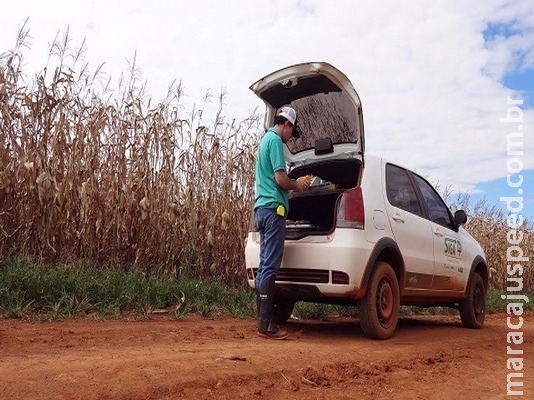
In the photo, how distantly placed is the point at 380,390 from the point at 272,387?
2.34 feet

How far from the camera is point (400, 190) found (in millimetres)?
6191

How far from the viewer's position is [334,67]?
5.41 m

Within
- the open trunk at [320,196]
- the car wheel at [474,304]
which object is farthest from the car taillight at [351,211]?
the car wheel at [474,304]

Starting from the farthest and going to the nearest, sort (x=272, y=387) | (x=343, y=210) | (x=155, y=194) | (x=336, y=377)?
(x=155, y=194) → (x=343, y=210) → (x=336, y=377) → (x=272, y=387)

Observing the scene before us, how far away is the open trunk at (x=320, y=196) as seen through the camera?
559 cm

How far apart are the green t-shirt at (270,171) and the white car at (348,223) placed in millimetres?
425

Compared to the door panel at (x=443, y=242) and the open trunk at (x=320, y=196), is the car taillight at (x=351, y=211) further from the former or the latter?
the door panel at (x=443, y=242)

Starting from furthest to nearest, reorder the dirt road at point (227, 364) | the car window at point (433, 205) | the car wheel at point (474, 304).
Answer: the car wheel at point (474, 304), the car window at point (433, 205), the dirt road at point (227, 364)

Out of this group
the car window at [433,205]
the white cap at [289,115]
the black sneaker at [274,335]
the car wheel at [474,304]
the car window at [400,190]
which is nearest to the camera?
the black sneaker at [274,335]

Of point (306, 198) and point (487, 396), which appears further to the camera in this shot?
point (306, 198)

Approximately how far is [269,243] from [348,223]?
751mm

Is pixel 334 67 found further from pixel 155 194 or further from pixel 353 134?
pixel 155 194

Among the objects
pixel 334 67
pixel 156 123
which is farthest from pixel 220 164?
pixel 334 67

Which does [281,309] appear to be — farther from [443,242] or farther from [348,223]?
[443,242]
